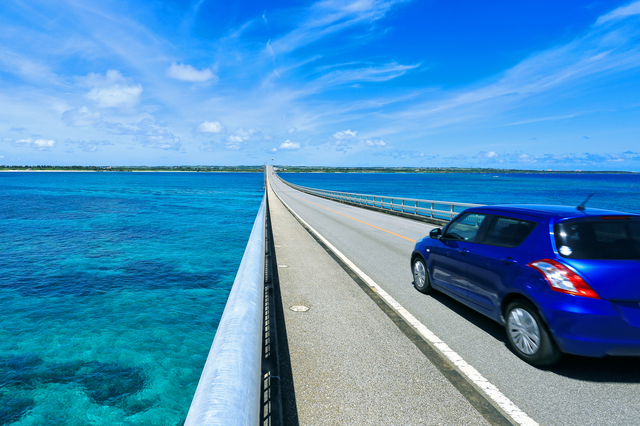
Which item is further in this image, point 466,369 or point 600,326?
point 466,369

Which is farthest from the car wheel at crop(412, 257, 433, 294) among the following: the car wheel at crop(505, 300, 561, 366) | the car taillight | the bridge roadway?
the car taillight

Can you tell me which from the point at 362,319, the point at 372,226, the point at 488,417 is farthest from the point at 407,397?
the point at 372,226

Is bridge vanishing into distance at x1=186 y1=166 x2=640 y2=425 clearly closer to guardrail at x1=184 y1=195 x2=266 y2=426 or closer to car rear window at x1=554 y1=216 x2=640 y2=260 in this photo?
guardrail at x1=184 y1=195 x2=266 y2=426

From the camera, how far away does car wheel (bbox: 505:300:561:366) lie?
3.82 metres

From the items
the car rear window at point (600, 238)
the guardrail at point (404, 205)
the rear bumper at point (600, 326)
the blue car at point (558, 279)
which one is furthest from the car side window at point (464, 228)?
the guardrail at point (404, 205)

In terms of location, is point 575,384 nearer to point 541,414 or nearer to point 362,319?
point 541,414

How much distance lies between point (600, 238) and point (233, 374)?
3808mm

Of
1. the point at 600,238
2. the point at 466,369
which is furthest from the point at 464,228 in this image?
the point at 466,369

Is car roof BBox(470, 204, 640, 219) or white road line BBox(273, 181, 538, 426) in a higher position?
car roof BBox(470, 204, 640, 219)

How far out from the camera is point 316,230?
16.1 meters

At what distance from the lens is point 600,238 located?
12.5 feet

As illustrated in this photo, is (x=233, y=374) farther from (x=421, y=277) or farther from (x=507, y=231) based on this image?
(x=421, y=277)

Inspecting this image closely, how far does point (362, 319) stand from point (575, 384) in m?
2.62

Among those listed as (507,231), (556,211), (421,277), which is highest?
(556,211)
